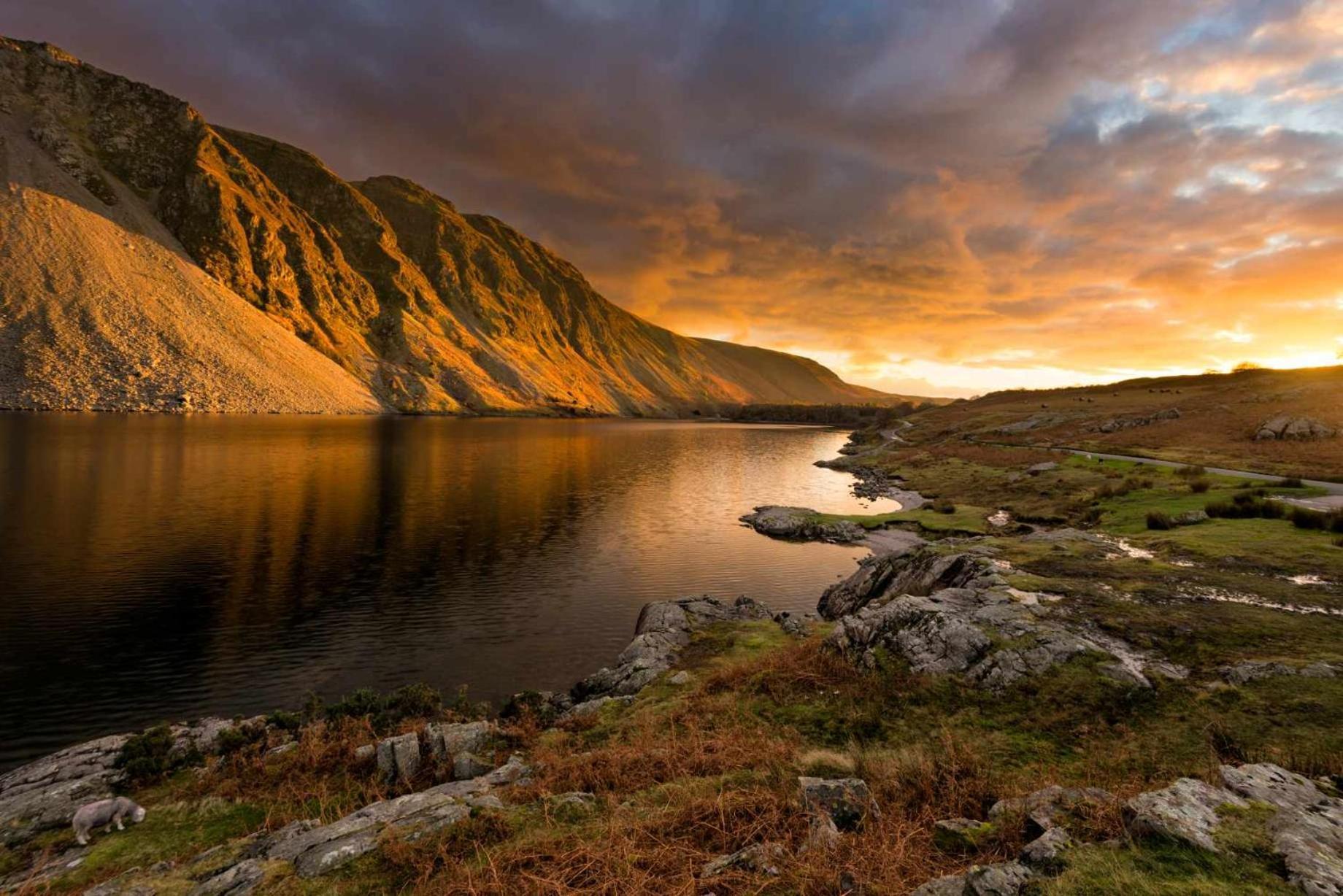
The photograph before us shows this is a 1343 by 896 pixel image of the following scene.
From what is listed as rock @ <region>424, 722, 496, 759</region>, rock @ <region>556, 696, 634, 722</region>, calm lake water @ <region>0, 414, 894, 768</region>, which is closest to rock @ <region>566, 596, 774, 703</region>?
rock @ <region>556, 696, 634, 722</region>

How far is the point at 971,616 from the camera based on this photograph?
14797 mm

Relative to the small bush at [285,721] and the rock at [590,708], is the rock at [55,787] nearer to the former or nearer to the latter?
the small bush at [285,721]

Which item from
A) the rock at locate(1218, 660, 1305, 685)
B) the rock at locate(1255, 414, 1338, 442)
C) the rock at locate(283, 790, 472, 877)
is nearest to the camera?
the rock at locate(283, 790, 472, 877)

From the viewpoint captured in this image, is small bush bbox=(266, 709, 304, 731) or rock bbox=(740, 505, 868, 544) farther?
rock bbox=(740, 505, 868, 544)

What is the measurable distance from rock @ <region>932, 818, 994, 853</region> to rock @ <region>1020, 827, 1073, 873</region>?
36.3 inches

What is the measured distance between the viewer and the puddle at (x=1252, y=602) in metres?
14.5

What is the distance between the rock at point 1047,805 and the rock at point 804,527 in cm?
3619

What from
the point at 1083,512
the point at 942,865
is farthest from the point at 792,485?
the point at 942,865

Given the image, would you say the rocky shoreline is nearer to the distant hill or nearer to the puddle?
the puddle

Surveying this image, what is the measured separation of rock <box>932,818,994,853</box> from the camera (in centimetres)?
699

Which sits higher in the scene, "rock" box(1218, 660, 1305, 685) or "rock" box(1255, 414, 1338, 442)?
"rock" box(1255, 414, 1338, 442)

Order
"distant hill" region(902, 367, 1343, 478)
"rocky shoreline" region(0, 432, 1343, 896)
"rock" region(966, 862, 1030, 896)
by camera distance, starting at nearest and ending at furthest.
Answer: "rock" region(966, 862, 1030, 896), "rocky shoreline" region(0, 432, 1343, 896), "distant hill" region(902, 367, 1343, 478)

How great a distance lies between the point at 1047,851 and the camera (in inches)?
234

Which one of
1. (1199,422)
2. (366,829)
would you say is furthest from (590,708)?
(1199,422)
